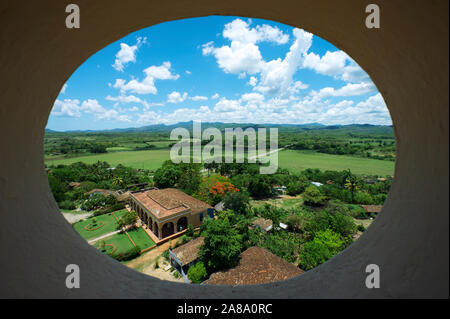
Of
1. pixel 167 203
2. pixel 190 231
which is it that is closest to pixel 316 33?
pixel 190 231

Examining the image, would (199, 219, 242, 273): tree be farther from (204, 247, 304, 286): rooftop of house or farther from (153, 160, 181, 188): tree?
(153, 160, 181, 188): tree

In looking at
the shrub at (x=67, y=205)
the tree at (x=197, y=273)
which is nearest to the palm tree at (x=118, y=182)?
the shrub at (x=67, y=205)

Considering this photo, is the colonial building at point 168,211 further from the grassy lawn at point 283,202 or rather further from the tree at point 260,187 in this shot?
the tree at point 260,187

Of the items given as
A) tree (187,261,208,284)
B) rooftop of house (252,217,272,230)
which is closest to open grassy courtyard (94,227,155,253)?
tree (187,261,208,284)

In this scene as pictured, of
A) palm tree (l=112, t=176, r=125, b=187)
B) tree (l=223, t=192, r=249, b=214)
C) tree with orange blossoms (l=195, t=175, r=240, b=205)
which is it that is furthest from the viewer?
palm tree (l=112, t=176, r=125, b=187)

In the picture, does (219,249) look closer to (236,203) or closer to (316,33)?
(236,203)
